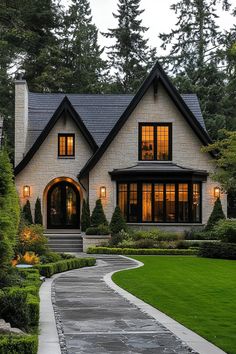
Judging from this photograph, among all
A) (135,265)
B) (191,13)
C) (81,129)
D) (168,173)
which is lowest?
(135,265)

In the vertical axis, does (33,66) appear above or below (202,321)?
above

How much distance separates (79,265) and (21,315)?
12334 mm

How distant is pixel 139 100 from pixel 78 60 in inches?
1017

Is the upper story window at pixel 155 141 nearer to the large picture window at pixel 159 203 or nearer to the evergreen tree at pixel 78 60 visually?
the large picture window at pixel 159 203

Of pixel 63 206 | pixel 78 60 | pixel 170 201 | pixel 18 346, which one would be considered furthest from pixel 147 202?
pixel 78 60

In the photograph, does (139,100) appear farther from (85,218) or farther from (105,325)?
(105,325)

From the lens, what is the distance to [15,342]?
6.70 m

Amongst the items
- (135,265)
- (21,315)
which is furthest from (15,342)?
(135,265)

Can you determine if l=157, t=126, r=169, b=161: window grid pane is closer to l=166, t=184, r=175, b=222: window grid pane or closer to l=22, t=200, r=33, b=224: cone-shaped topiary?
l=166, t=184, r=175, b=222: window grid pane

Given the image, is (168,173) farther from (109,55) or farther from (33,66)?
(109,55)

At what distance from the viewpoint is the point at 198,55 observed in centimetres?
5425

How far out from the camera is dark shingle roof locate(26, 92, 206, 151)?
3353 centimetres

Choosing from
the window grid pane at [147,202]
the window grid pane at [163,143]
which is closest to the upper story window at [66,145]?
the window grid pane at [147,202]

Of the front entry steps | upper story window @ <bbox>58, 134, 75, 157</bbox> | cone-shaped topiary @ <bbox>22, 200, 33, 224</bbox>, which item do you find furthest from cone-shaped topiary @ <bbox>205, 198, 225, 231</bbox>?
cone-shaped topiary @ <bbox>22, 200, 33, 224</bbox>
